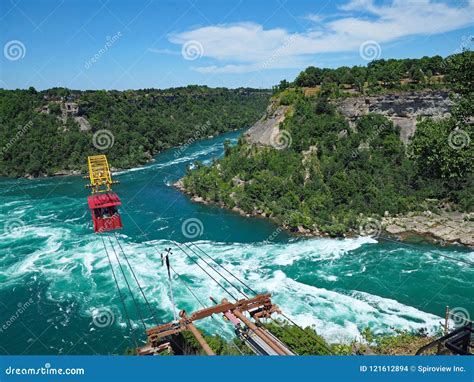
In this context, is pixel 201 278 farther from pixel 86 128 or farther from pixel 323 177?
pixel 86 128

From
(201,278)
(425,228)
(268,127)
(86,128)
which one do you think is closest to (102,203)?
(201,278)

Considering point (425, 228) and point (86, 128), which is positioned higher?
point (86, 128)

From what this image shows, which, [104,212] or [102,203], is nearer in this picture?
[102,203]

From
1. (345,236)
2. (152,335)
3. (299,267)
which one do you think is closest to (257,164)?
(345,236)

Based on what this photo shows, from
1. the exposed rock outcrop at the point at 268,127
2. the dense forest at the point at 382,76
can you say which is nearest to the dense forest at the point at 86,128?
the exposed rock outcrop at the point at 268,127

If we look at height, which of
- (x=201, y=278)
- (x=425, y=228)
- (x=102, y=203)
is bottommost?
(x=201, y=278)

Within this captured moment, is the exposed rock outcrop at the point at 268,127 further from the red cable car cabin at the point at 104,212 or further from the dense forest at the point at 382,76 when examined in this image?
the red cable car cabin at the point at 104,212

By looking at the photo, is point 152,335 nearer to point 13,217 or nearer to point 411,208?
point 411,208

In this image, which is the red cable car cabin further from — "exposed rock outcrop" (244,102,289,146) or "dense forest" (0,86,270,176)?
"dense forest" (0,86,270,176)
